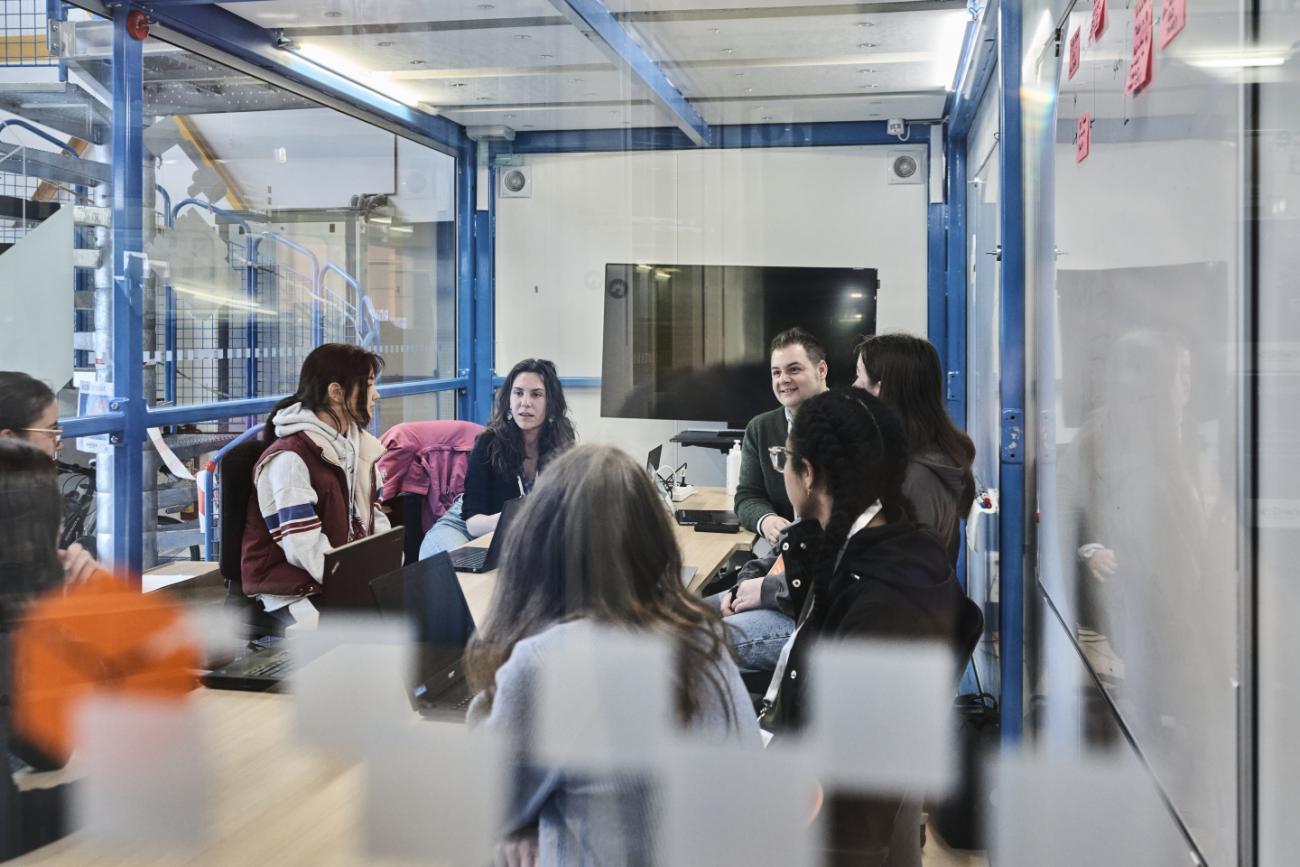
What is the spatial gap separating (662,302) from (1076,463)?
0.71 meters

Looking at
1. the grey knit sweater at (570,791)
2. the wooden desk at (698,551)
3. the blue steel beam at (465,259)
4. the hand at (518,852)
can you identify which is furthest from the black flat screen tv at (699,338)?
the hand at (518,852)

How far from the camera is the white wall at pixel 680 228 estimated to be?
162cm

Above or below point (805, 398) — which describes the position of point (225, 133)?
above

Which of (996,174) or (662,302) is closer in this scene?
(662,302)

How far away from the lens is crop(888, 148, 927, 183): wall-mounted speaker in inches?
67.0

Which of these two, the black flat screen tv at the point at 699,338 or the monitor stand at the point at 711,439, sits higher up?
the black flat screen tv at the point at 699,338

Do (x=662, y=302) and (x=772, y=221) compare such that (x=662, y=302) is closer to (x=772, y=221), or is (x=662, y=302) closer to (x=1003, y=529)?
(x=772, y=221)

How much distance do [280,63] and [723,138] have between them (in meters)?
0.76

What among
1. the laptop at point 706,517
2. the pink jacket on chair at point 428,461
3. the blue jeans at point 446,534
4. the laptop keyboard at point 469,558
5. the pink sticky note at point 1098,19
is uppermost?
the pink sticky note at point 1098,19

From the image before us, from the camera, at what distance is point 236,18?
6.13 ft

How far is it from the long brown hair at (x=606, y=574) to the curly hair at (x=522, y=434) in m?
0.11

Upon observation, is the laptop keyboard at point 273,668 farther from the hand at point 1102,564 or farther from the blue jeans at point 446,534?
the hand at point 1102,564

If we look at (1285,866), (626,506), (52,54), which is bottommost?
(1285,866)

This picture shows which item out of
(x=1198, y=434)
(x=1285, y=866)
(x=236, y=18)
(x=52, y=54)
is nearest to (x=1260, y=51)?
(x=1198, y=434)
